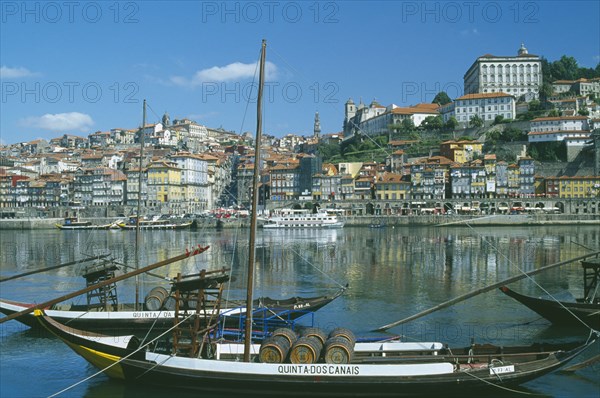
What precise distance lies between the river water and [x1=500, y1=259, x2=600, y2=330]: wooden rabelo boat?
1.09 feet

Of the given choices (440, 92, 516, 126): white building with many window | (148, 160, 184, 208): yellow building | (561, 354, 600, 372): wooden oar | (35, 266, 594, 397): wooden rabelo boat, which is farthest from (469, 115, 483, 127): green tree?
(35, 266, 594, 397): wooden rabelo boat

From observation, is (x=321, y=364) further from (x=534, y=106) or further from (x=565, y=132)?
(x=534, y=106)

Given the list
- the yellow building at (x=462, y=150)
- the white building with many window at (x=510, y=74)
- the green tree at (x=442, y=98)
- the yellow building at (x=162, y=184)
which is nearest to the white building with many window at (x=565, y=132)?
the yellow building at (x=462, y=150)

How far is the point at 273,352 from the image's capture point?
11.5 m

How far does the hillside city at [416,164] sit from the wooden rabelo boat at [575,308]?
5983 centimetres

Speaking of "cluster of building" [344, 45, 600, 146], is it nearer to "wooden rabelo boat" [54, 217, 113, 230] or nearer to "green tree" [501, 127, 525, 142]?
"green tree" [501, 127, 525, 142]

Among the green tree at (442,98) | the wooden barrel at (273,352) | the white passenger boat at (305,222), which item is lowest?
the wooden barrel at (273,352)

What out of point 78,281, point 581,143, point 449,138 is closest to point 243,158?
point 449,138

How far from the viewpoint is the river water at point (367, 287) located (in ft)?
43.8

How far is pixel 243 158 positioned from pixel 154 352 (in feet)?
346

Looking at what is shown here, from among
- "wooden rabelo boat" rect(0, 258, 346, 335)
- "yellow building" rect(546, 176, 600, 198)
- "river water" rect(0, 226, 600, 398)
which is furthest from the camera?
"yellow building" rect(546, 176, 600, 198)

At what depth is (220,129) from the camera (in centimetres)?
17638

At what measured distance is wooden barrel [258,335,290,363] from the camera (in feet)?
37.4

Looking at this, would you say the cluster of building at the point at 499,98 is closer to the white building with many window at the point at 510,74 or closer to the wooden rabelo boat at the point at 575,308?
the white building with many window at the point at 510,74
